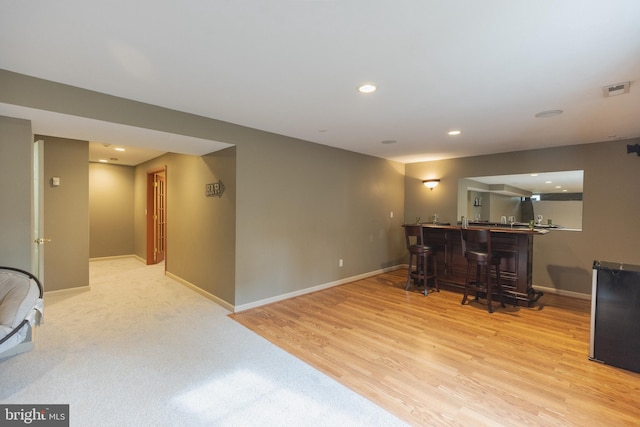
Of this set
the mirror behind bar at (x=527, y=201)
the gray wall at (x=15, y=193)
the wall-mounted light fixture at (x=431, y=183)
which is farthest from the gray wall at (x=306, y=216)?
the mirror behind bar at (x=527, y=201)

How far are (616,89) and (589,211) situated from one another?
2703 mm

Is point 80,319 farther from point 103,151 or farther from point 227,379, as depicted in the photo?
point 103,151

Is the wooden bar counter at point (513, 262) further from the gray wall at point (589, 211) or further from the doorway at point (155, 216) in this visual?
the doorway at point (155, 216)

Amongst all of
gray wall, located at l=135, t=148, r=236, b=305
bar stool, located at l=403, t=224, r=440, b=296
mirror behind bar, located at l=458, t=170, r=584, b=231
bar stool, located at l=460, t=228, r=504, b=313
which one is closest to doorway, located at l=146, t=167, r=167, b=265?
gray wall, located at l=135, t=148, r=236, b=305

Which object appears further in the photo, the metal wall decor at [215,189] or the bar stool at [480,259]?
the metal wall decor at [215,189]

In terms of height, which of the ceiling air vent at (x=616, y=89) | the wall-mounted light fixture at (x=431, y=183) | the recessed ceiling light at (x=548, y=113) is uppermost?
the recessed ceiling light at (x=548, y=113)

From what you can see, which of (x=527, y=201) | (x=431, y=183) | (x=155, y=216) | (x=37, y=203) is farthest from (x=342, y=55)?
(x=527, y=201)

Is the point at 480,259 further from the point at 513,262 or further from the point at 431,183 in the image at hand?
the point at 431,183

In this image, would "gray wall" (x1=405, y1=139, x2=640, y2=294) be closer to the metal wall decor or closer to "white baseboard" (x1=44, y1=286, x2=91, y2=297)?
the metal wall decor

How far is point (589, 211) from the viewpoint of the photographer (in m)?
4.35

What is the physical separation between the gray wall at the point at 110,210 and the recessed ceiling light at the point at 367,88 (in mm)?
6958

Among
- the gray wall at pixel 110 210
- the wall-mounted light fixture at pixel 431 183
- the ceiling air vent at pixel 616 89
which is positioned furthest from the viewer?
the gray wall at pixel 110 210

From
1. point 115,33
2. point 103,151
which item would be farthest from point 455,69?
point 103,151

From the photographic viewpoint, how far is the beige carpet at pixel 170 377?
1872 mm
